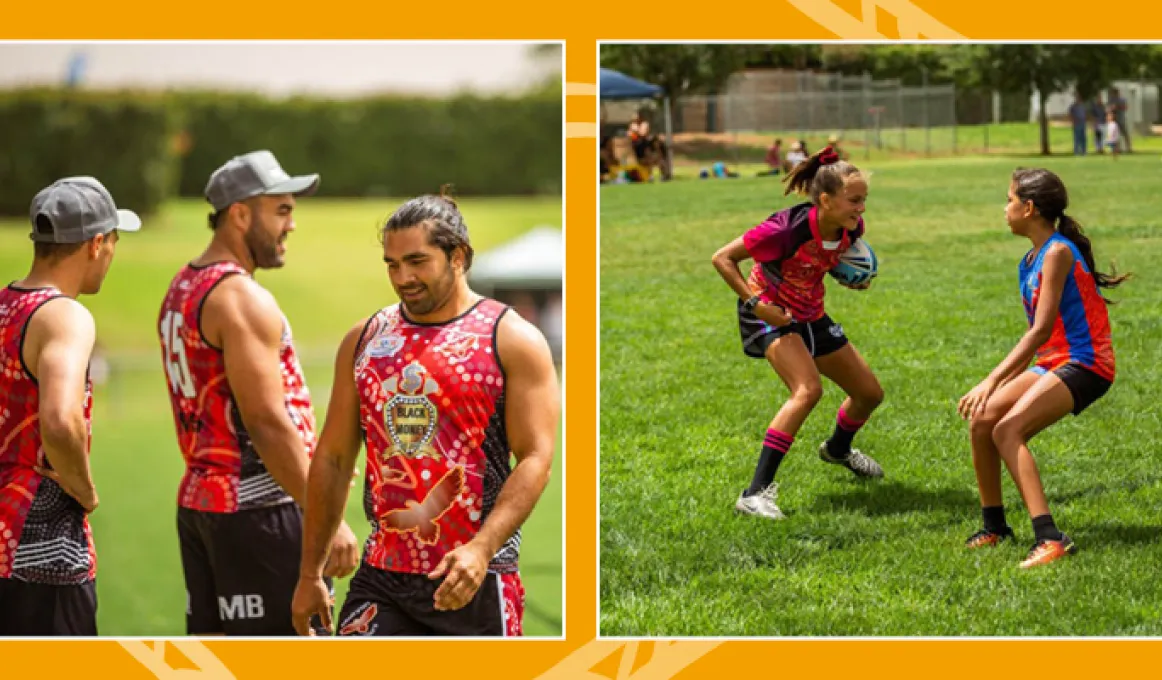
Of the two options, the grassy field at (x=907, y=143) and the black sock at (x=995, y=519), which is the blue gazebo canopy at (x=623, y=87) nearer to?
the grassy field at (x=907, y=143)

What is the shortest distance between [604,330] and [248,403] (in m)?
3.21

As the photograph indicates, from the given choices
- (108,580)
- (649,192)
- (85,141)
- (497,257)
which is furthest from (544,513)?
(85,141)

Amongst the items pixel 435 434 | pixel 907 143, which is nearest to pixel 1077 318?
pixel 435 434

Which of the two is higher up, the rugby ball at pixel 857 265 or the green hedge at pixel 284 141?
the green hedge at pixel 284 141

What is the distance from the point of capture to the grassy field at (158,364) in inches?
280

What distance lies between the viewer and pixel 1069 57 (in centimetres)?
625

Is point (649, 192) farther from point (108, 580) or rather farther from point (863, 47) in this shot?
point (108, 580)

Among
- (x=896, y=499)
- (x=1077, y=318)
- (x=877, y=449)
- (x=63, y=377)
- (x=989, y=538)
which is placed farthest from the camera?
(x=877, y=449)

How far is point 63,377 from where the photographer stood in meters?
3.86

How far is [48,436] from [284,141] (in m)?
14.7

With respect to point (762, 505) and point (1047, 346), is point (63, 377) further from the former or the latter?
point (1047, 346)

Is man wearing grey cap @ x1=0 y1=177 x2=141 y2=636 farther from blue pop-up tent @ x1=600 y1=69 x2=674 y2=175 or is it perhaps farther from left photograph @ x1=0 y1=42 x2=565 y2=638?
blue pop-up tent @ x1=600 y1=69 x2=674 y2=175

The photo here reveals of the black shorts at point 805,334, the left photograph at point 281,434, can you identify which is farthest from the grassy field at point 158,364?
the black shorts at point 805,334

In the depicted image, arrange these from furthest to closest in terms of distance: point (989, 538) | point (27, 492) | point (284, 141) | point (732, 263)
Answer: point (284, 141) < point (732, 263) < point (989, 538) < point (27, 492)
